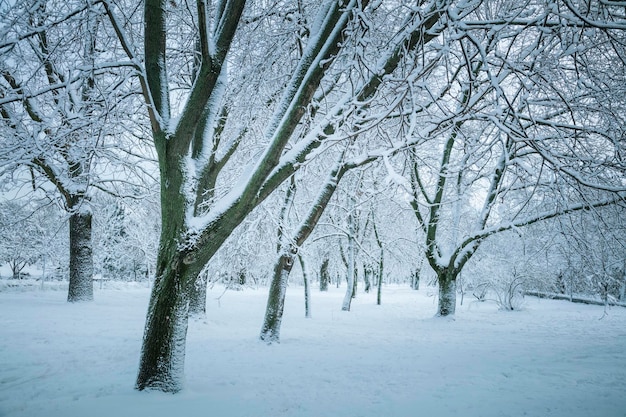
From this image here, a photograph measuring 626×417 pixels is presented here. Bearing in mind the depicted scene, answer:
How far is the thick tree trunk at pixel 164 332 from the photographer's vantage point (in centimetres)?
358

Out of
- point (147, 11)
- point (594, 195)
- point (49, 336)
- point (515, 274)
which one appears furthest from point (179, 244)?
point (515, 274)

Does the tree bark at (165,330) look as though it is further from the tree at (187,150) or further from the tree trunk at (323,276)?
the tree trunk at (323,276)

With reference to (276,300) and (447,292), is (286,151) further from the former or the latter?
(447,292)

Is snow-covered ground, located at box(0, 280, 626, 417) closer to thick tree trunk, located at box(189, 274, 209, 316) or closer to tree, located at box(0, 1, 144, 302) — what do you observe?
thick tree trunk, located at box(189, 274, 209, 316)

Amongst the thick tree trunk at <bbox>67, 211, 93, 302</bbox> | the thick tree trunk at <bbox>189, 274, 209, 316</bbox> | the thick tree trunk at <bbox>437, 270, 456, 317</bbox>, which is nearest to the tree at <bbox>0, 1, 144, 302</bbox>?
the thick tree trunk at <bbox>67, 211, 93, 302</bbox>

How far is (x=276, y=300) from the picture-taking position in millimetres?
7051

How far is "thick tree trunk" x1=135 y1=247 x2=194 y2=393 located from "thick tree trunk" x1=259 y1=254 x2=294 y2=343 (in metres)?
3.46

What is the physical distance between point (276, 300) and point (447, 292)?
24.2ft

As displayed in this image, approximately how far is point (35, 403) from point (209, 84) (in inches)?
152

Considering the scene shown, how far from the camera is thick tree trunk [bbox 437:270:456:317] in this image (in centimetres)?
1154

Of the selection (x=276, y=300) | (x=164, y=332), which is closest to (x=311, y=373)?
(x=276, y=300)

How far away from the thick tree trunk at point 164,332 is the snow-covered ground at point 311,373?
0.51 feet

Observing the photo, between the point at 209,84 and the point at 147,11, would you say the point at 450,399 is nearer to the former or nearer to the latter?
the point at 209,84

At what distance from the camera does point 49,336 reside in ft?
20.4
